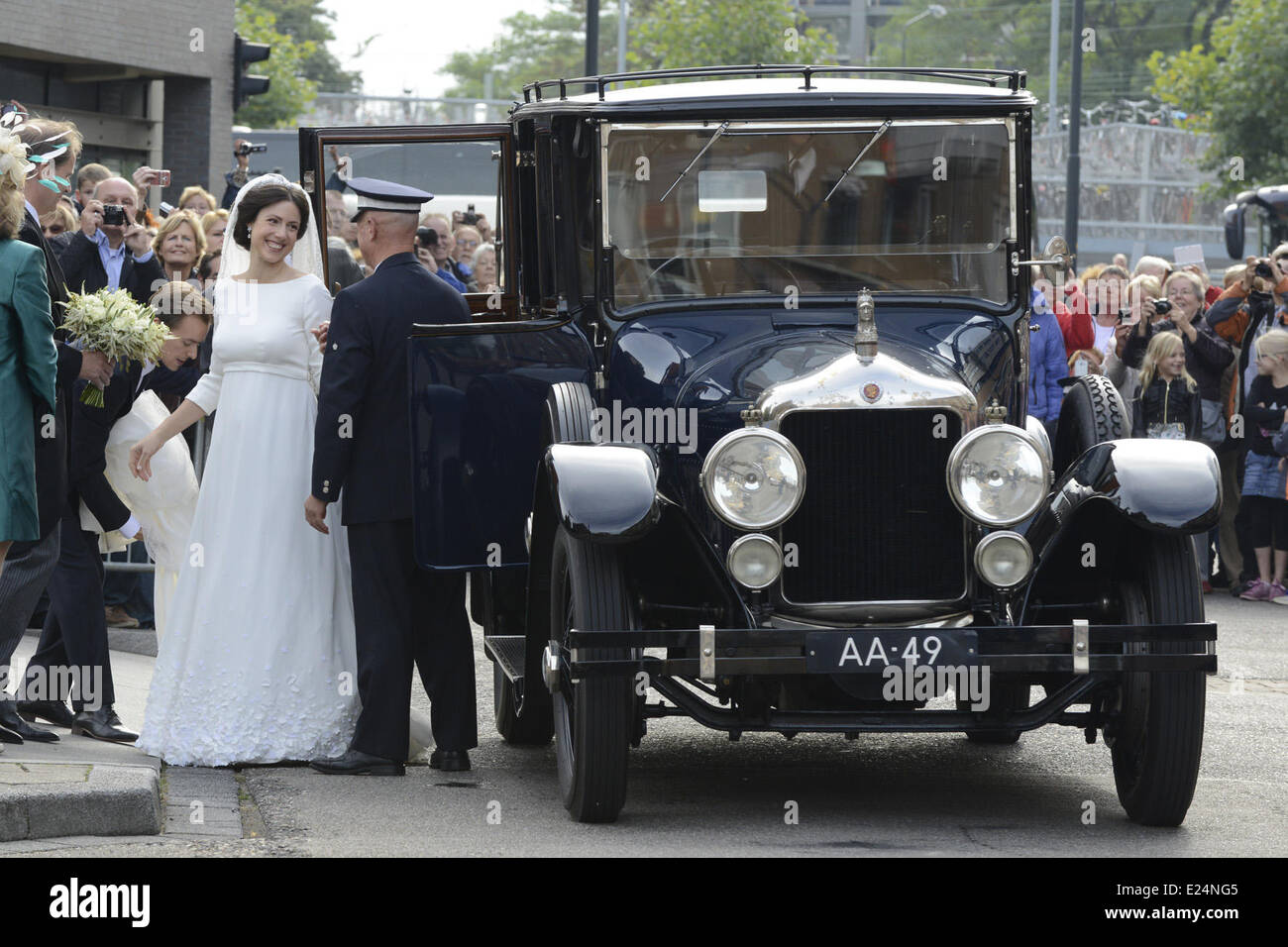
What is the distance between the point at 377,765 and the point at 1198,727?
2838mm

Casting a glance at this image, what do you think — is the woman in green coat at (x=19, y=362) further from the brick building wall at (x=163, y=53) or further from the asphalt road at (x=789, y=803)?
the brick building wall at (x=163, y=53)

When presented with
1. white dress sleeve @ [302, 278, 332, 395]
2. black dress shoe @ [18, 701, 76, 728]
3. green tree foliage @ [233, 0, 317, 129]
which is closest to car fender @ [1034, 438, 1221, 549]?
white dress sleeve @ [302, 278, 332, 395]

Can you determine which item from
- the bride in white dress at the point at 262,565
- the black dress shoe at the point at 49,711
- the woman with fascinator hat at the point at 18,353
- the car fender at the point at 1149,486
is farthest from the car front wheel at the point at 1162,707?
the black dress shoe at the point at 49,711

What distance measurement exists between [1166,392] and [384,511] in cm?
794

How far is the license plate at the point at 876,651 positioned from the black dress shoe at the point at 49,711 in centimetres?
320

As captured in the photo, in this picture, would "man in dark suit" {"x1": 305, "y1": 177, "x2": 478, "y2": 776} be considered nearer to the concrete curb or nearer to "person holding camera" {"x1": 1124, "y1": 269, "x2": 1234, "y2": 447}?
the concrete curb

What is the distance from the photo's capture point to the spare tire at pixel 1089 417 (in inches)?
300

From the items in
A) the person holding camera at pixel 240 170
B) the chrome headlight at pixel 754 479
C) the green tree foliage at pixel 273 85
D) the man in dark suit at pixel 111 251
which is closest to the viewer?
the chrome headlight at pixel 754 479

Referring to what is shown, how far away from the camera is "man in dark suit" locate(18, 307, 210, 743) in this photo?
7.64m

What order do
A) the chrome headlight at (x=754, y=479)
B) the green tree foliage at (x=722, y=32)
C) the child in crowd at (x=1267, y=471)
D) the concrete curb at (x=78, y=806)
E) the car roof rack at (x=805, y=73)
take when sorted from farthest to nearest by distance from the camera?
the green tree foliage at (x=722, y=32)
the child in crowd at (x=1267, y=471)
the car roof rack at (x=805, y=73)
the chrome headlight at (x=754, y=479)
the concrete curb at (x=78, y=806)

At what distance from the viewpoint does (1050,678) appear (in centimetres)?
660

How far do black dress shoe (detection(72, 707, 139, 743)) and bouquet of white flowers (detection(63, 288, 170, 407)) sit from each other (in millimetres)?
1169
